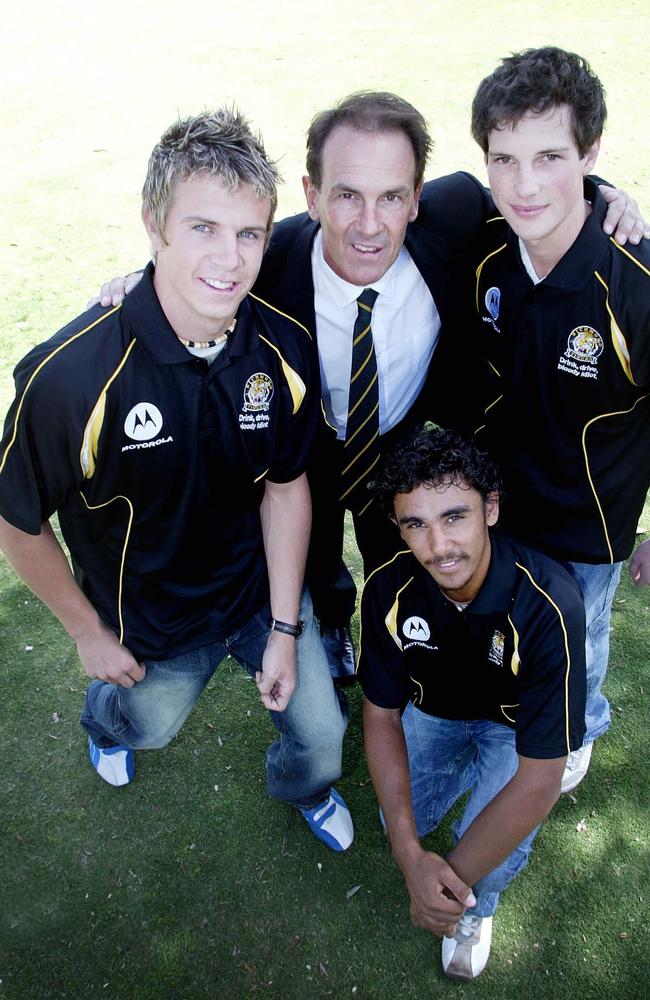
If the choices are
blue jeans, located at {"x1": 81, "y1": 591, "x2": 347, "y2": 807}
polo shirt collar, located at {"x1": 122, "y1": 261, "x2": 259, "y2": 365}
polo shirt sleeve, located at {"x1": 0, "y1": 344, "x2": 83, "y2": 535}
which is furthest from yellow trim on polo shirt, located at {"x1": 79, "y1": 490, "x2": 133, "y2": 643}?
polo shirt collar, located at {"x1": 122, "y1": 261, "x2": 259, "y2": 365}

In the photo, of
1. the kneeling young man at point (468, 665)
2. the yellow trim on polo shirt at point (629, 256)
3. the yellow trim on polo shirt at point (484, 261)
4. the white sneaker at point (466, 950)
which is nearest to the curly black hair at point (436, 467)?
the kneeling young man at point (468, 665)

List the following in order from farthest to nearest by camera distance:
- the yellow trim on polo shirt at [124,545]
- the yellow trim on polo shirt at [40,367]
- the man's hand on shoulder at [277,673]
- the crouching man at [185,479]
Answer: the man's hand on shoulder at [277,673], the yellow trim on polo shirt at [124,545], the crouching man at [185,479], the yellow trim on polo shirt at [40,367]

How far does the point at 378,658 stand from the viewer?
3.21m

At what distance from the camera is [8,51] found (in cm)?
1298

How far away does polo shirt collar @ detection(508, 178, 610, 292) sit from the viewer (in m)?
2.98

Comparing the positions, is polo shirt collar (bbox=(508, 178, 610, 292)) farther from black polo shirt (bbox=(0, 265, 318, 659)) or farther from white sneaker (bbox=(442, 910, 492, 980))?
white sneaker (bbox=(442, 910, 492, 980))

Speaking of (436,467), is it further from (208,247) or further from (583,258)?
(208,247)

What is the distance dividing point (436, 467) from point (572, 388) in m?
0.56

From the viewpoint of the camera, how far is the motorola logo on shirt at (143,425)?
2.89 meters

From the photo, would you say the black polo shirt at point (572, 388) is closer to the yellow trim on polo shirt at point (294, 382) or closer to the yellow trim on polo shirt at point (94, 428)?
the yellow trim on polo shirt at point (294, 382)

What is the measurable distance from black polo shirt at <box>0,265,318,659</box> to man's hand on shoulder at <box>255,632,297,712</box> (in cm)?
19

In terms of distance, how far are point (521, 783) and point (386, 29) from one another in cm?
A: 1260

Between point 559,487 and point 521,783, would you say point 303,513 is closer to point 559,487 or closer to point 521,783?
point 559,487

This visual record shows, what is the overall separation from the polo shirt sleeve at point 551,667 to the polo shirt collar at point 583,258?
98 centimetres
